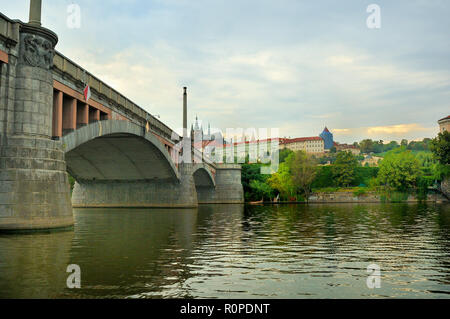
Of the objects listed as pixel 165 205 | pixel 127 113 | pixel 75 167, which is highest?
pixel 127 113

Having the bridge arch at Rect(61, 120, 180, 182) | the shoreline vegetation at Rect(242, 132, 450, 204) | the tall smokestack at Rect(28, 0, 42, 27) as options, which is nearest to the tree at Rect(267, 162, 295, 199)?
the shoreline vegetation at Rect(242, 132, 450, 204)

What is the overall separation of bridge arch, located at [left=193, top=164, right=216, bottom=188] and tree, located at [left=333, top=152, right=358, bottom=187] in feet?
Answer: 127

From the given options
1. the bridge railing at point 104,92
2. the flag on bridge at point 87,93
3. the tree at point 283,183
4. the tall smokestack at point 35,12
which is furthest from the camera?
the tree at point 283,183

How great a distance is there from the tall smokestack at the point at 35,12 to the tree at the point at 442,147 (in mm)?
92772

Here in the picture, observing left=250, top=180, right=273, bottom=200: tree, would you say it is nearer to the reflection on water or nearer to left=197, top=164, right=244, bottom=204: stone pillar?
left=197, top=164, right=244, bottom=204: stone pillar

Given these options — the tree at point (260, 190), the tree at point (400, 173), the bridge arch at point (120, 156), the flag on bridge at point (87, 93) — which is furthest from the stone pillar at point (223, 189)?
the flag on bridge at point (87, 93)

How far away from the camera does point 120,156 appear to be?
49.3m

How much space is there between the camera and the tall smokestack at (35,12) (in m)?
21.1

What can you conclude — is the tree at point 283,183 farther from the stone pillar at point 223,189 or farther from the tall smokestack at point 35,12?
the tall smokestack at point 35,12

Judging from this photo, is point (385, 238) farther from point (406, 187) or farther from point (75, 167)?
point (406, 187)

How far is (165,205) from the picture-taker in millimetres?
57469

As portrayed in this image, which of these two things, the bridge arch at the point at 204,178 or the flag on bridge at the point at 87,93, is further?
the bridge arch at the point at 204,178

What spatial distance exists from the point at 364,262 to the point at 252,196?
84.9 metres
